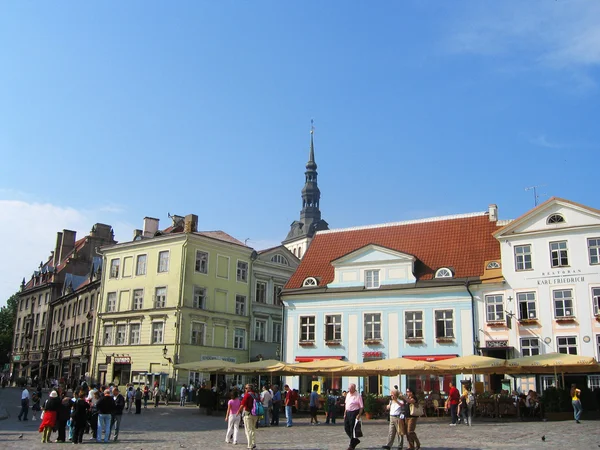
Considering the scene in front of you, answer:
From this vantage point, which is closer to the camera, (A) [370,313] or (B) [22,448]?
(B) [22,448]

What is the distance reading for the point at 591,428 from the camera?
2206cm

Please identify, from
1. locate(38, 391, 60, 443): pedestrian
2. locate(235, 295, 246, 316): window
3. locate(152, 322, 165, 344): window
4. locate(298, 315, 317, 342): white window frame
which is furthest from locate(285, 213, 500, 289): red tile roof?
locate(38, 391, 60, 443): pedestrian

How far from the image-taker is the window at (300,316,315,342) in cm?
4009

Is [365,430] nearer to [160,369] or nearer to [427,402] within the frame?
[427,402]

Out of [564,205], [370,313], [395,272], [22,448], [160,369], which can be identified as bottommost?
[22,448]

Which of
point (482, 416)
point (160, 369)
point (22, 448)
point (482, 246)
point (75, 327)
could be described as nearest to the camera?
point (22, 448)

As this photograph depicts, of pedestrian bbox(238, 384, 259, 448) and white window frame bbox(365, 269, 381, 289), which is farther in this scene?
white window frame bbox(365, 269, 381, 289)

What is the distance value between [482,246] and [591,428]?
17.1 meters

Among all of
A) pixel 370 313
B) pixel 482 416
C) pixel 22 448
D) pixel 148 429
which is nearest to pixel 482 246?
pixel 370 313

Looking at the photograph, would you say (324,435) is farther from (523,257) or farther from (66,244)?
(66,244)

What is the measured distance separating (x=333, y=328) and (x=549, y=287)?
1251 centimetres

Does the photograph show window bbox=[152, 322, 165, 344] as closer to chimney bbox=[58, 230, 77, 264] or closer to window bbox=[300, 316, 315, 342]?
window bbox=[300, 316, 315, 342]

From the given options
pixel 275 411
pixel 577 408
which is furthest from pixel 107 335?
pixel 577 408

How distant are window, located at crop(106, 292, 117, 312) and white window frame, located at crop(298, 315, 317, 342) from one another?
58.9ft
